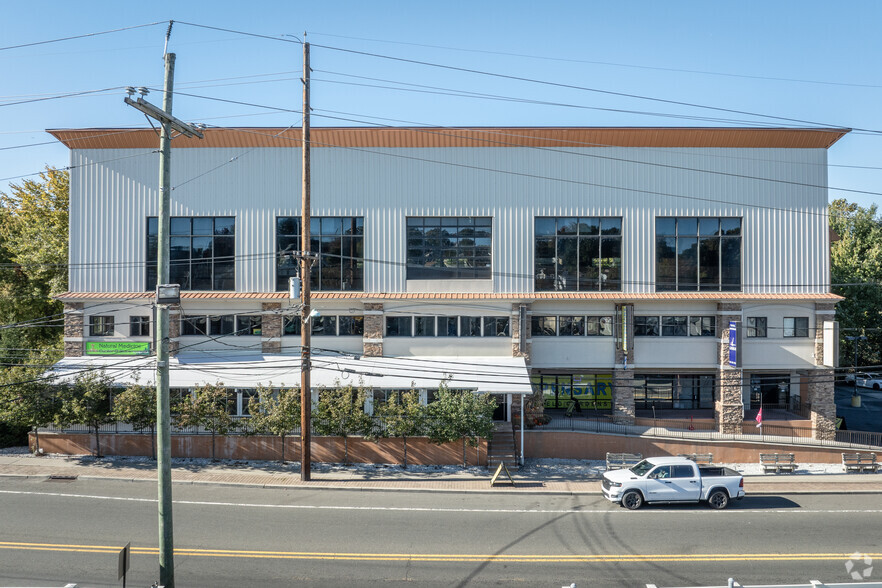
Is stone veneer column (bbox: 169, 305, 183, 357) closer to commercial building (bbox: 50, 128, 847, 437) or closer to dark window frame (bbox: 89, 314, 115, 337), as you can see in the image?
commercial building (bbox: 50, 128, 847, 437)

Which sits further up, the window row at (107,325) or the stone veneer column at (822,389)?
the window row at (107,325)

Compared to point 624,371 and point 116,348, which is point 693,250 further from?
point 116,348

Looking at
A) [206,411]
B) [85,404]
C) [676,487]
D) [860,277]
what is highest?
[860,277]

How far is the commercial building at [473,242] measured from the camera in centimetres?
2927

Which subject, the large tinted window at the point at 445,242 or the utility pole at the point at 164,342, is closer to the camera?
the utility pole at the point at 164,342

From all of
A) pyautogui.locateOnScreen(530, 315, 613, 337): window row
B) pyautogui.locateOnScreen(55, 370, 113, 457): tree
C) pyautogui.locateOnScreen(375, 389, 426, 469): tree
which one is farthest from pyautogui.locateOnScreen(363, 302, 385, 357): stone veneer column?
pyautogui.locateOnScreen(55, 370, 113, 457): tree

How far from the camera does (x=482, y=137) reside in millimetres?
29250

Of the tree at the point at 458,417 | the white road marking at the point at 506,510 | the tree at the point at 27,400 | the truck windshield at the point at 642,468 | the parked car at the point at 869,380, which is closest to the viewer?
the white road marking at the point at 506,510

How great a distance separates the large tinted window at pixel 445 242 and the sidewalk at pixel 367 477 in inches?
373

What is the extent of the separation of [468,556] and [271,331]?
16.9 metres

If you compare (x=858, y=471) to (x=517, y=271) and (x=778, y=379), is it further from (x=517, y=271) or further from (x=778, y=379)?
(x=517, y=271)

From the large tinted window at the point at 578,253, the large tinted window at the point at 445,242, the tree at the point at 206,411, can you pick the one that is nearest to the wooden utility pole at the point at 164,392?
the tree at the point at 206,411

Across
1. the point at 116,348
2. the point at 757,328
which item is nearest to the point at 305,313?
the point at 116,348

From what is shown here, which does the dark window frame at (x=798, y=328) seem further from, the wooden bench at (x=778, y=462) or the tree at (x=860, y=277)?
the tree at (x=860, y=277)
